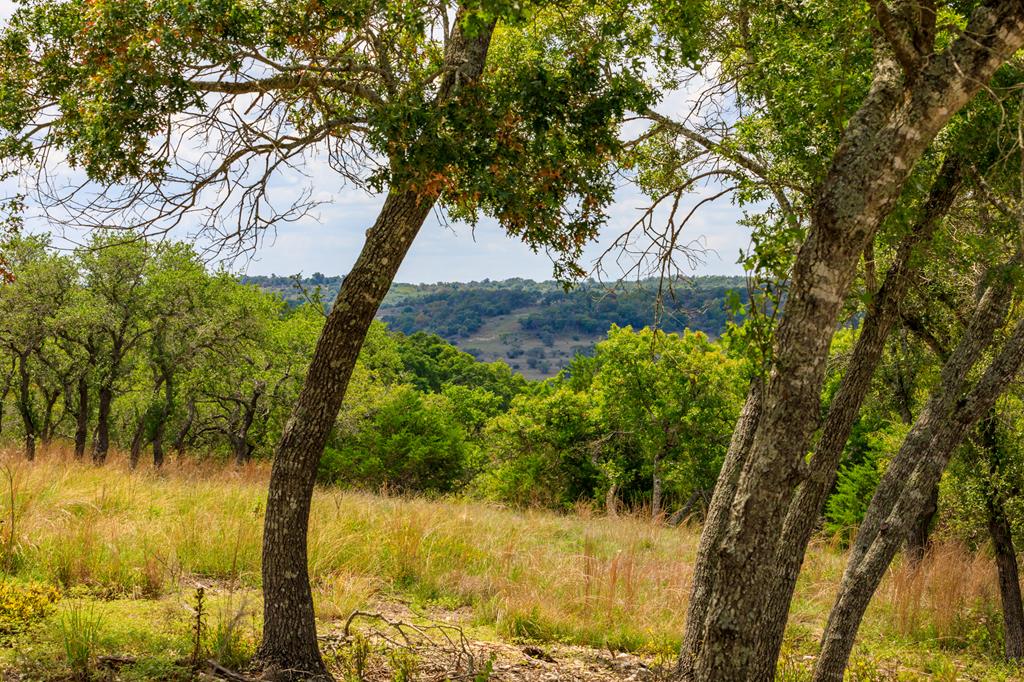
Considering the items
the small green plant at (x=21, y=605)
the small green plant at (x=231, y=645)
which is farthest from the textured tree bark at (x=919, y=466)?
the small green plant at (x=21, y=605)

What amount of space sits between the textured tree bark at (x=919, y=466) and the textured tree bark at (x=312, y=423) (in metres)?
3.74

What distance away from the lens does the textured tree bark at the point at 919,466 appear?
5.97 m

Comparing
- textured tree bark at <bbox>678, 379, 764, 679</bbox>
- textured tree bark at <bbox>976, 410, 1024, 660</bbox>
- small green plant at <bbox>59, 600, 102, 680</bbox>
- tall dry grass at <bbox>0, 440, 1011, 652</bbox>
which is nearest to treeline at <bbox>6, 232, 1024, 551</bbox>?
textured tree bark at <bbox>976, 410, 1024, 660</bbox>

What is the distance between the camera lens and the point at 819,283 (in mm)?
3441

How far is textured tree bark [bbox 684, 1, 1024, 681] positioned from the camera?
3.36m

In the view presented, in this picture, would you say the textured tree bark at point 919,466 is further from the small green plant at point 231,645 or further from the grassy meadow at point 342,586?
the small green plant at point 231,645

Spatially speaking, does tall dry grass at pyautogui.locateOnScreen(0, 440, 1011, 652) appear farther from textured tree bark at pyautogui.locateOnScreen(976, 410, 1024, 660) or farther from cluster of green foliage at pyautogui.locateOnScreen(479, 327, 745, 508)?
cluster of green foliage at pyautogui.locateOnScreen(479, 327, 745, 508)

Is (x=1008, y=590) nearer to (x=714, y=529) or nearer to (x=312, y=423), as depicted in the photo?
(x=714, y=529)

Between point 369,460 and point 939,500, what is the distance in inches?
861

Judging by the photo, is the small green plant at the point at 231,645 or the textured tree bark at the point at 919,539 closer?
the small green plant at the point at 231,645

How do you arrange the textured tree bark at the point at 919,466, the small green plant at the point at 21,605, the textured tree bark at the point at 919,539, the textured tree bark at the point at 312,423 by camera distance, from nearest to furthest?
the textured tree bark at the point at 312,423 → the small green plant at the point at 21,605 → the textured tree bark at the point at 919,466 → the textured tree bark at the point at 919,539

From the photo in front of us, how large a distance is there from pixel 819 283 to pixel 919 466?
352 cm

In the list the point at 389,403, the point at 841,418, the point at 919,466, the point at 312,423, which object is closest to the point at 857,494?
the point at 919,466

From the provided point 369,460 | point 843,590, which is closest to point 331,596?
point 843,590
